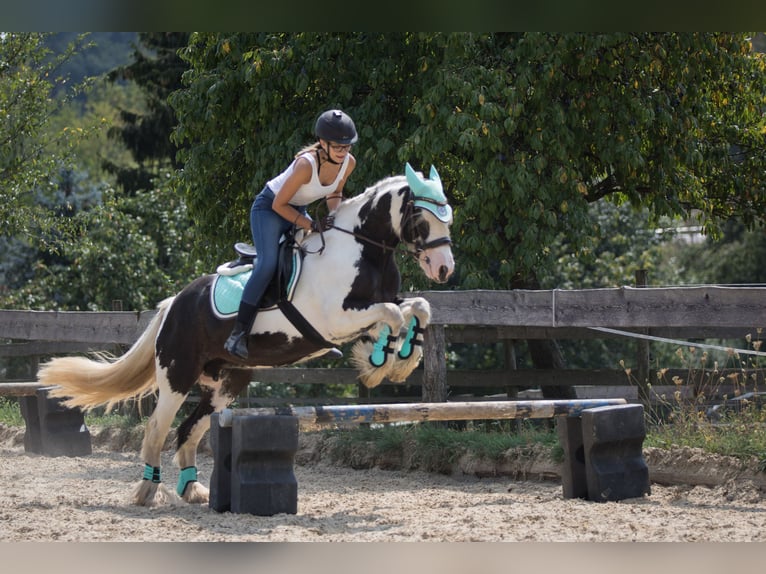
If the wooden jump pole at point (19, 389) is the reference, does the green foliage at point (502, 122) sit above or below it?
above

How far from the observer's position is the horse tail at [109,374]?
6.97 metres

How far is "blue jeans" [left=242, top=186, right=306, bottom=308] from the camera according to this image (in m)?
6.09

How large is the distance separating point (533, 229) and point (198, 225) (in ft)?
12.5

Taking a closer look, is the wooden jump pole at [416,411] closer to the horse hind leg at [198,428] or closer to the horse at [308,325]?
the horse at [308,325]

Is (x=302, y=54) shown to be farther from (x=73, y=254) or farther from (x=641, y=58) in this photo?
(x=73, y=254)

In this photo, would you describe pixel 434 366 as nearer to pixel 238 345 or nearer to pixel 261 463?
pixel 238 345

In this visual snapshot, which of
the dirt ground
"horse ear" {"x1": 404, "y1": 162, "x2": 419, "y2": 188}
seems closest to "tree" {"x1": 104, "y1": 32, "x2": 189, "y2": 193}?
the dirt ground

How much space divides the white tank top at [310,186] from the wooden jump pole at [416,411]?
49.6 inches

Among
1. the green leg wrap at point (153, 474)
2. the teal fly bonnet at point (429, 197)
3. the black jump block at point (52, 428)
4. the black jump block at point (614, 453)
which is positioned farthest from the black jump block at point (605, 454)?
the black jump block at point (52, 428)

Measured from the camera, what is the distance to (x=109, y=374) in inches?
276

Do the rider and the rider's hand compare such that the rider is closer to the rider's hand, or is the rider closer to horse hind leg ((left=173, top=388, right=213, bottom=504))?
the rider's hand

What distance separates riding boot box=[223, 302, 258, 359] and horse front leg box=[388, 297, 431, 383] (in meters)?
0.92

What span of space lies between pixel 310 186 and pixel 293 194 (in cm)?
11
